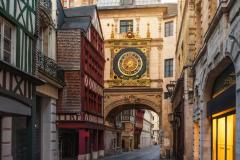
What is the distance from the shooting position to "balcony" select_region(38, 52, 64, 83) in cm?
2286

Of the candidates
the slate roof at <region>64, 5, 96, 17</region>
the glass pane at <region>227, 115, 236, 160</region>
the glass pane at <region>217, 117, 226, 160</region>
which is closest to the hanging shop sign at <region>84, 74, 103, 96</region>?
the slate roof at <region>64, 5, 96, 17</region>

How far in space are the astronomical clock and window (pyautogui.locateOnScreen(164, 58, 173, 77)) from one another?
6.67 ft

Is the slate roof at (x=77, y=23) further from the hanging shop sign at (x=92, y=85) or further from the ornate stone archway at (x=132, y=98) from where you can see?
the ornate stone archway at (x=132, y=98)

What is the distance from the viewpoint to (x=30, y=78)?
1534cm

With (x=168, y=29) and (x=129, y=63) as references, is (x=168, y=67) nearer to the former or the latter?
(x=168, y=29)

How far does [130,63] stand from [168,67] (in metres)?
3.87

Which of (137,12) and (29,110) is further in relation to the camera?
(137,12)

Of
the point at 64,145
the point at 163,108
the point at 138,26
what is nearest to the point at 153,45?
the point at 138,26

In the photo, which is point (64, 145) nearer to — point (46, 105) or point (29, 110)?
point (46, 105)

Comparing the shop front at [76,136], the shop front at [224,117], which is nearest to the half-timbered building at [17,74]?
the shop front at [224,117]

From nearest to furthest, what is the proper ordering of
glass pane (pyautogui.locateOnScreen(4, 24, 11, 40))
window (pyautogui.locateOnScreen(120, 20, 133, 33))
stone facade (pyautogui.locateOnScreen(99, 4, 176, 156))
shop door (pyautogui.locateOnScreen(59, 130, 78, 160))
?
glass pane (pyautogui.locateOnScreen(4, 24, 11, 40)) < shop door (pyautogui.locateOnScreen(59, 130, 78, 160)) < stone facade (pyautogui.locateOnScreen(99, 4, 176, 156)) < window (pyautogui.locateOnScreen(120, 20, 133, 33))

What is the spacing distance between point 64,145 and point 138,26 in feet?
64.9

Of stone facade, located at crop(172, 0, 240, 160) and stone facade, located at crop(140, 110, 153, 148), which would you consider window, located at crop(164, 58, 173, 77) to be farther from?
stone facade, located at crop(140, 110, 153, 148)

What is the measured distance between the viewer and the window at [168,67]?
47622 millimetres
